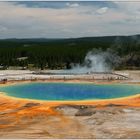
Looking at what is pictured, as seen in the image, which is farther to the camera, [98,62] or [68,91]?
[98,62]

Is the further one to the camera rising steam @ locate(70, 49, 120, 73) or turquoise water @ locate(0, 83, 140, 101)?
rising steam @ locate(70, 49, 120, 73)

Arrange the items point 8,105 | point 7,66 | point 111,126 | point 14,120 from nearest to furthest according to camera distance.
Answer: point 111,126
point 14,120
point 8,105
point 7,66

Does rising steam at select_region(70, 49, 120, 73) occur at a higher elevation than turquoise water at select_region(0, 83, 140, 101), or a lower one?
higher

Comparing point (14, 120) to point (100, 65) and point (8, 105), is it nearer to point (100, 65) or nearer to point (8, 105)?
point (8, 105)

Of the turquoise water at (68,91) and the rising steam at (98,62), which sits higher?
the rising steam at (98,62)

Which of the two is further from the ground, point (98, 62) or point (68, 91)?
point (98, 62)

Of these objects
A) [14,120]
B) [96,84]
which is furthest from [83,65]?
[14,120]

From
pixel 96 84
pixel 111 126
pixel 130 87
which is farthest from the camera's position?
pixel 96 84

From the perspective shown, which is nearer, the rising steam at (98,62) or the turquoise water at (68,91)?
the turquoise water at (68,91)
